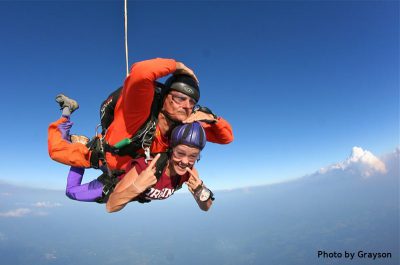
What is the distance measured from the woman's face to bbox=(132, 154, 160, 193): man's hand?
320 mm

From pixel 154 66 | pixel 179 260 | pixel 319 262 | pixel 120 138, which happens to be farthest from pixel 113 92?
pixel 179 260

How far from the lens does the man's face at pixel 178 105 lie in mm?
2588

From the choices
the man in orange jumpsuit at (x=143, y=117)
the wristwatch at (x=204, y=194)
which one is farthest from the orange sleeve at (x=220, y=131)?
the wristwatch at (x=204, y=194)

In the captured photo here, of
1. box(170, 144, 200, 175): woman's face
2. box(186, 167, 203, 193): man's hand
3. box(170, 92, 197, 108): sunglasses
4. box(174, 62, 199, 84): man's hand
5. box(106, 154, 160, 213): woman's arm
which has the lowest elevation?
box(106, 154, 160, 213): woman's arm

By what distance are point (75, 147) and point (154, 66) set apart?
5.50 feet

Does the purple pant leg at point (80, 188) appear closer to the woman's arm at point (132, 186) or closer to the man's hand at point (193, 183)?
the woman's arm at point (132, 186)

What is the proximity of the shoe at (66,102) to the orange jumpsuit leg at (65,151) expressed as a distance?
337 mm

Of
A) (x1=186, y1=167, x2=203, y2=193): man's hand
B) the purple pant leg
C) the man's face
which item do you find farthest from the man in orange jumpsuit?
(x1=186, y1=167, x2=203, y2=193): man's hand

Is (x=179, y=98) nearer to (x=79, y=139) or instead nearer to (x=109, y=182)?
(x=109, y=182)

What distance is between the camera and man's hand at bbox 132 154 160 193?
2398 mm

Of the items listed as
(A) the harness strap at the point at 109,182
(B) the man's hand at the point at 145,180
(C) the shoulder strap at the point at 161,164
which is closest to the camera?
(B) the man's hand at the point at 145,180

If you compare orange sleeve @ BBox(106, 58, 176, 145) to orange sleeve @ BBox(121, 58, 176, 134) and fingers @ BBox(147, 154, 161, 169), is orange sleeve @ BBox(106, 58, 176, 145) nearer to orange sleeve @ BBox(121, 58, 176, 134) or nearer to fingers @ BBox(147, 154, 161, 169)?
orange sleeve @ BBox(121, 58, 176, 134)

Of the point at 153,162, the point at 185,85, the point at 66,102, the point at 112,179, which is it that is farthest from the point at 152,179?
the point at 66,102

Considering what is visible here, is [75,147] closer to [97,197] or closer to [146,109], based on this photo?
[97,197]
